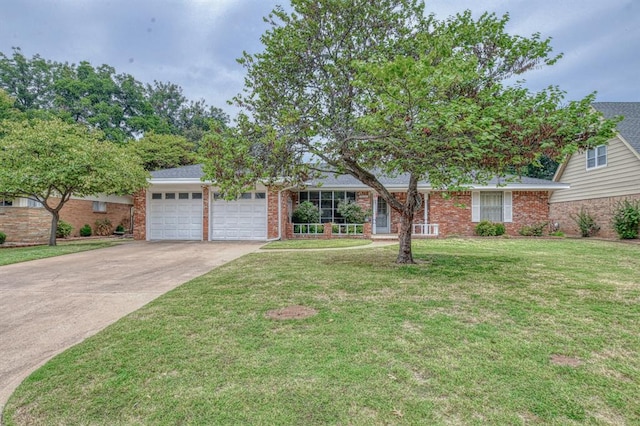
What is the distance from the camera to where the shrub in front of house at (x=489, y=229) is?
54.8 ft

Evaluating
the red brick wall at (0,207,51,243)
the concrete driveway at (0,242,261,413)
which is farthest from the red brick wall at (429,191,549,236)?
the red brick wall at (0,207,51,243)

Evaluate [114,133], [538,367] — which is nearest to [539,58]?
[538,367]

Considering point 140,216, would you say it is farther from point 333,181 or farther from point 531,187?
point 531,187

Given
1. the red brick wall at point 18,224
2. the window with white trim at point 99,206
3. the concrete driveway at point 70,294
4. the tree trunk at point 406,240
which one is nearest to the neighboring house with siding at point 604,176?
the tree trunk at point 406,240

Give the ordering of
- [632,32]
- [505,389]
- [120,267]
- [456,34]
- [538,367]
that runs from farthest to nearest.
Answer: [632,32], [120,267], [456,34], [538,367], [505,389]

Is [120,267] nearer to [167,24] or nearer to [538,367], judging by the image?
[538,367]

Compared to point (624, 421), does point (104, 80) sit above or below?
above

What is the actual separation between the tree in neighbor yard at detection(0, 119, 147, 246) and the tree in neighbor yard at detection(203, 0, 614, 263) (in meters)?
7.42

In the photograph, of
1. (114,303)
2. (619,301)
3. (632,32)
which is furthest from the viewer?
(632,32)

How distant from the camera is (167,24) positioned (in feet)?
59.0

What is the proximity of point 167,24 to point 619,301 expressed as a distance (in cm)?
2095

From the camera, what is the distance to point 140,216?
1628cm

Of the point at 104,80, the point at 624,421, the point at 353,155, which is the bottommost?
the point at 624,421

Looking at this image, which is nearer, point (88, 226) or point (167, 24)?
point (167, 24)
